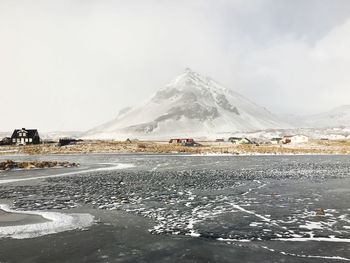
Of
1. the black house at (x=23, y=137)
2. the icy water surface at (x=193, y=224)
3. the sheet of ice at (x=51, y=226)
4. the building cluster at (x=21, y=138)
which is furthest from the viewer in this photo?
the black house at (x=23, y=137)

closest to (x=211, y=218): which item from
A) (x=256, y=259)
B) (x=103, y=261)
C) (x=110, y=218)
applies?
(x=110, y=218)

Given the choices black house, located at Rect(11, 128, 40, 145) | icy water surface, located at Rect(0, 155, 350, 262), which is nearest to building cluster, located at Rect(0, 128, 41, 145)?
black house, located at Rect(11, 128, 40, 145)

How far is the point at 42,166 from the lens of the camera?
5516 centimetres

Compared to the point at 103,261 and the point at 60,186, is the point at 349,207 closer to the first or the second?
the point at 103,261

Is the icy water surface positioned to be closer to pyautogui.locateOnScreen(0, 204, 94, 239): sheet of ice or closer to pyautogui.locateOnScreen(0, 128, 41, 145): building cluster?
pyautogui.locateOnScreen(0, 204, 94, 239): sheet of ice

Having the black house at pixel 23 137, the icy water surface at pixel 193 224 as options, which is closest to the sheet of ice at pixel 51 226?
the icy water surface at pixel 193 224

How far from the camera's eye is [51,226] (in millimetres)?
17500

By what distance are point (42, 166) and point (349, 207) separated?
45279mm

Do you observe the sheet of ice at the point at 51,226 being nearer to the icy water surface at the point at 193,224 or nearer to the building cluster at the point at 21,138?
the icy water surface at the point at 193,224

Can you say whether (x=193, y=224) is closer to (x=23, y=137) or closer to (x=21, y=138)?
(x=23, y=137)

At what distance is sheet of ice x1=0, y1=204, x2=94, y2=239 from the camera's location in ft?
53.1

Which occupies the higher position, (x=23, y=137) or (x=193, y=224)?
(x=23, y=137)

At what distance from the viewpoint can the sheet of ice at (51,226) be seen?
16188 mm

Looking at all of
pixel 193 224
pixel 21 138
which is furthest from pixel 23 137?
pixel 193 224
